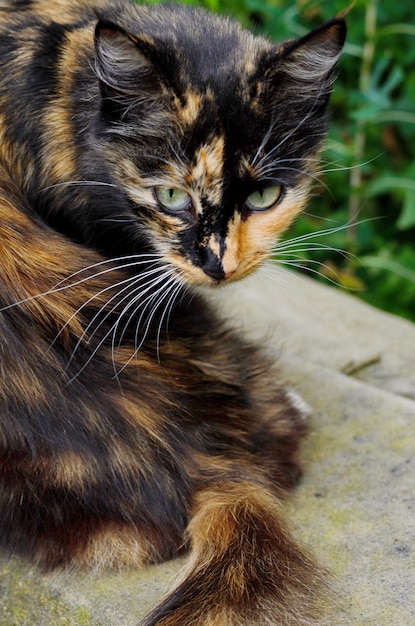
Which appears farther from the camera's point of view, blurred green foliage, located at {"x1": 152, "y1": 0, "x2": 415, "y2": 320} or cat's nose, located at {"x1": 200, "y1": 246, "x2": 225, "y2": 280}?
blurred green foliage, located at {"x1": 152, "y1": 0, "x2": 415, "y2": 320}

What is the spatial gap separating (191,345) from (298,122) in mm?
595

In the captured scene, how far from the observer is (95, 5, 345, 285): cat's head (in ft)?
6.28

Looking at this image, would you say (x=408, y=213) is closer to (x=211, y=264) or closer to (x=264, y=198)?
(x=264, y=198)

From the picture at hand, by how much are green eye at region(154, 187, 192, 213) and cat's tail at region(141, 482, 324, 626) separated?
0.64 meters

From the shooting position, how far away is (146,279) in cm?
212

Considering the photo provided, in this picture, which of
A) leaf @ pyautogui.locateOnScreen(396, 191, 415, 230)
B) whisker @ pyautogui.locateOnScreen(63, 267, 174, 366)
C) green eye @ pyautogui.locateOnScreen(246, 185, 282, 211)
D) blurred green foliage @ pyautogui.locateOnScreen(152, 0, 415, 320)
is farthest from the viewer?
blurred green foliage @ pyautogui.locateOnScreen(152, 0, 415, 320)

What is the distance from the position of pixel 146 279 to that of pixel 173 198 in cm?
23

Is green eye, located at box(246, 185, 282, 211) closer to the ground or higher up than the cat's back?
closer to the ground

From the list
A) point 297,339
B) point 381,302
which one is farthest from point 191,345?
point 381,302

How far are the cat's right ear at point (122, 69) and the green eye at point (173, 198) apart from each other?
0.20 m

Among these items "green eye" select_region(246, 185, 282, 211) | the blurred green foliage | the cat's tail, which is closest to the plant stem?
the blurred green foliage

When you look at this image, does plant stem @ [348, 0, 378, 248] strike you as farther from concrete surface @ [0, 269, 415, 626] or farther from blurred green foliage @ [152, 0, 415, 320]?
concrete surface @ [0, 269, 415, 626]

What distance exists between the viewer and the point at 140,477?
1.89m

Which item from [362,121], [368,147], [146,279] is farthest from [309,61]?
[368,147]
